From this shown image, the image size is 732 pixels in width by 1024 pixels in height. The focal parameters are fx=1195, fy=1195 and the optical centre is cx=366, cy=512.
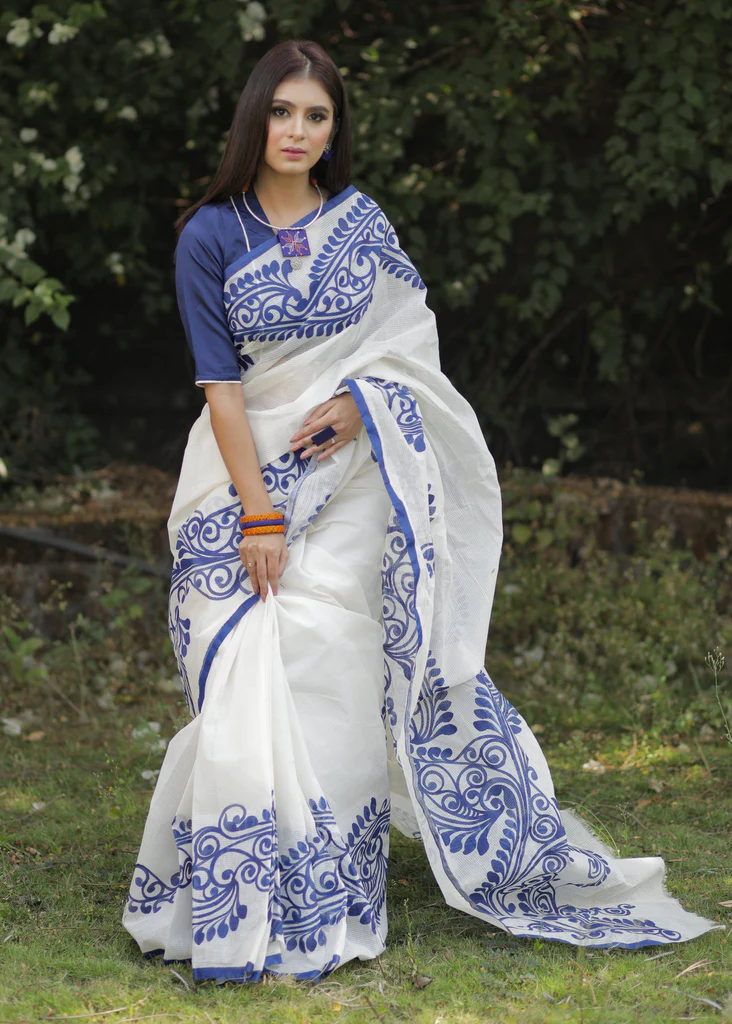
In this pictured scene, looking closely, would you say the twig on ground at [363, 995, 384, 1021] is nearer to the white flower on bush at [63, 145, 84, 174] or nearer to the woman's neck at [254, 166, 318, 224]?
the woman's neck at [254, 166, 318, 224]

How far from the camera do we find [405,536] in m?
2.43

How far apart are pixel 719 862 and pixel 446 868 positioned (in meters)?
0.76

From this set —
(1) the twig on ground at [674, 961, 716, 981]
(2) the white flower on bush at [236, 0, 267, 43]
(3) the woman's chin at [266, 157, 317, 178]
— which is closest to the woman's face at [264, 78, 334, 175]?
(3) the woman's chin at [266, 157, 317, 178]

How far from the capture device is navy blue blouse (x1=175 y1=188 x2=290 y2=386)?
234cm

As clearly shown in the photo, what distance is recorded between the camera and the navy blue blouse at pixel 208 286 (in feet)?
7.68

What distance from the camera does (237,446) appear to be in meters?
2.35

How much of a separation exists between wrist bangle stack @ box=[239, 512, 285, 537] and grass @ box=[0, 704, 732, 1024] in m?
0.83

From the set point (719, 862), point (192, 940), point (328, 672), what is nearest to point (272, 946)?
point (192, 940)

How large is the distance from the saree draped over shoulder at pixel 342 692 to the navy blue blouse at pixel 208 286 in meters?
0.03

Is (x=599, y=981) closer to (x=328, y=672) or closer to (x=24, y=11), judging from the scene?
(x=328, y=672)

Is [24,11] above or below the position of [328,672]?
above

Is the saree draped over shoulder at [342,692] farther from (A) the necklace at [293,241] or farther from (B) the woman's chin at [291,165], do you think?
(B) the woman's chin at [291,165]

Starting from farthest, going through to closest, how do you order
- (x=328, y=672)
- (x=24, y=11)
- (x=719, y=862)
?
1. (x=24, y=11)
2. (x=719, y=862)
3. (x=328, y=672)

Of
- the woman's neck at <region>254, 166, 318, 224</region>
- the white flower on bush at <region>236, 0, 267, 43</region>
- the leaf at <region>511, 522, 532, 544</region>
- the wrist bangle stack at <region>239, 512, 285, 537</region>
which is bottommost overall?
the leaf at <region>511, 522, 532, 544</region>
